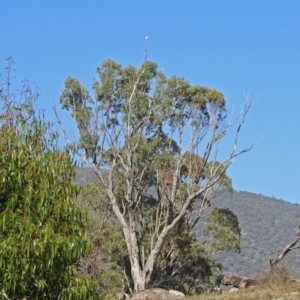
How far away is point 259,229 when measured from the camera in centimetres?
10038

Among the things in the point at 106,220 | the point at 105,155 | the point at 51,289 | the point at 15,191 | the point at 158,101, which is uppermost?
the point at 158,101

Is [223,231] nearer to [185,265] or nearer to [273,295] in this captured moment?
[185,265]

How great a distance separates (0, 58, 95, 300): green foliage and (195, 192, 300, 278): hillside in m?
64.5

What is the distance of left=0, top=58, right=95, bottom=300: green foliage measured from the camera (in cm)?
965

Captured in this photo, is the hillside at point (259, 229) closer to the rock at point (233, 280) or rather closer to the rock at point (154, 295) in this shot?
the rock at point (233, 280)

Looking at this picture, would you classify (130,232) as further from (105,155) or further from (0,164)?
(0,164)

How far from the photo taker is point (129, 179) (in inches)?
1475

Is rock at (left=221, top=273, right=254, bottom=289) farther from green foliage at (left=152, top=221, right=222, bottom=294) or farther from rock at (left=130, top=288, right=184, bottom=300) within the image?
rock at (left=130, top=288, right=184, bottom=300)

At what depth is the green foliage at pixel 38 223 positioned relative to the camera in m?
9.65

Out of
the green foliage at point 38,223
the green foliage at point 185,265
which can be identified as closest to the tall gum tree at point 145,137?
the green foliage at point 185,265

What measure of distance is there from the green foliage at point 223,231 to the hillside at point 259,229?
31092 millimetres


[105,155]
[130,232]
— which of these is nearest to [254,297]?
[130,232]

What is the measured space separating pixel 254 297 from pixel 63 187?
9.34 meters

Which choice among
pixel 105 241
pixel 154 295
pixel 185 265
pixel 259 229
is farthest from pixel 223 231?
pixel 259 229
